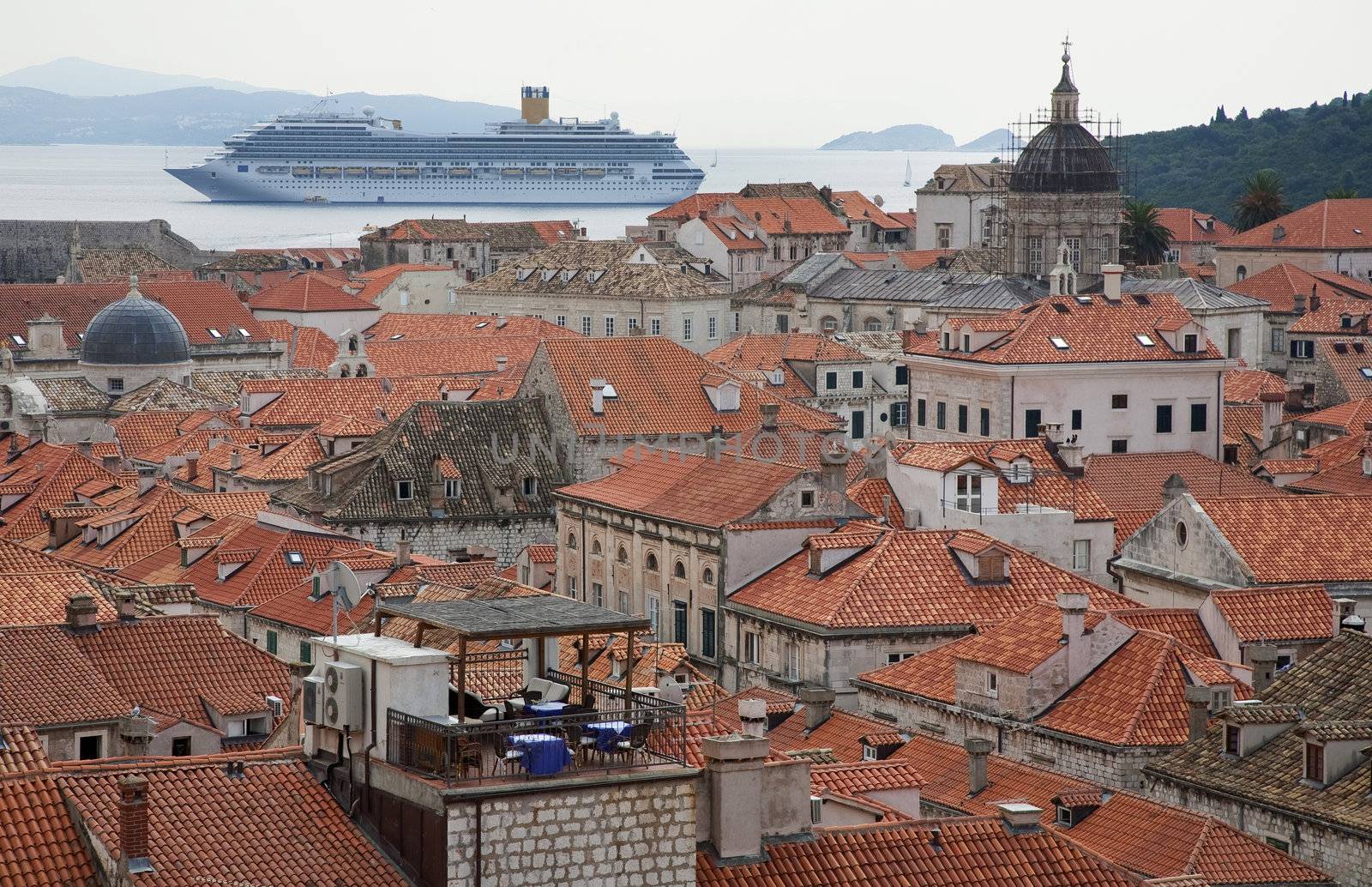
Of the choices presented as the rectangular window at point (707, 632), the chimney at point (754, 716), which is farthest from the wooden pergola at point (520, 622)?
the rectangular window at point (707, 632)

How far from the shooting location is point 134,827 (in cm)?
1855

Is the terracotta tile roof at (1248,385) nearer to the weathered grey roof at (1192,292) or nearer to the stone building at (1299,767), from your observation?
the weathered grey roof at (1192,292)

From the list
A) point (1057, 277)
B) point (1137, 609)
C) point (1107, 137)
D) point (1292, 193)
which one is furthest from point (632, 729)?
point (1292, 193)

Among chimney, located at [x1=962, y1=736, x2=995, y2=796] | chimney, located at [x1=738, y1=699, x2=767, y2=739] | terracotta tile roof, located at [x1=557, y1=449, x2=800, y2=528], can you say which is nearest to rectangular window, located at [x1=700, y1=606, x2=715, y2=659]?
terracotta tile roof, located at [x1=557, y1=449, x2=800, y2=528]

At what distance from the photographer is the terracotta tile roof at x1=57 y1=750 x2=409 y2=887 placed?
19.0 meters

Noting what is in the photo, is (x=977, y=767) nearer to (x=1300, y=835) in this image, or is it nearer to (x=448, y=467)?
(x=1300, y=835)

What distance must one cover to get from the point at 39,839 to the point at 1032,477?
114 feet

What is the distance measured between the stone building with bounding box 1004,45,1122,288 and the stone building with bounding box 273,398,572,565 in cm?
3647

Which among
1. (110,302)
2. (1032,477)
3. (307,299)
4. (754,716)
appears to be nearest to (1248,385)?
(1032,477)

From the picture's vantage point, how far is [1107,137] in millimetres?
106812

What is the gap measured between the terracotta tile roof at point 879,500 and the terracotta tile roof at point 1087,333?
1844 cm

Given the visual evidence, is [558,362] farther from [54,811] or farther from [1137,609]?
[54,811]

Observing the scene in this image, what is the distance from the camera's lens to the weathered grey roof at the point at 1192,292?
94750 millimetres

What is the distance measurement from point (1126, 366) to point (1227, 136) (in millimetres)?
130810
